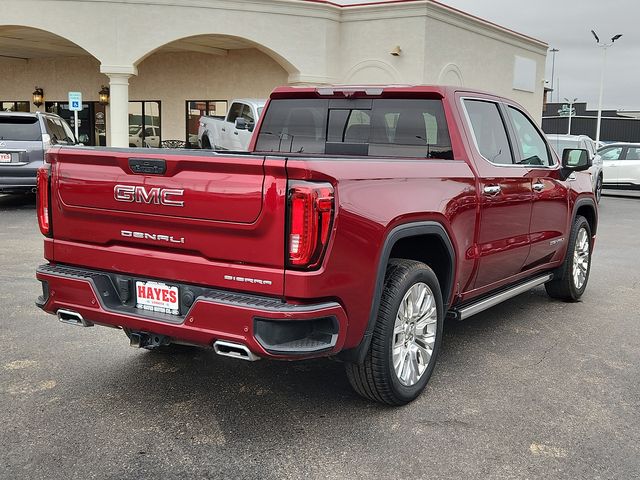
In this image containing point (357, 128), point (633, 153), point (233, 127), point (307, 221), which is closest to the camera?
point (307, 221)

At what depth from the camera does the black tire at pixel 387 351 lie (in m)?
3.84

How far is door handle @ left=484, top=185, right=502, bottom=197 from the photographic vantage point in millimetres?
4812

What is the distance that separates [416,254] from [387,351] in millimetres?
896

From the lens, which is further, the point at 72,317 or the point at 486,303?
the point at 486,303

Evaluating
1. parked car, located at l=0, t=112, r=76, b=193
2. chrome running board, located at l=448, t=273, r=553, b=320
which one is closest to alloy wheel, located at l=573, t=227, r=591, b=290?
chrome running board, located at l=448, t=273, r=553, b=320

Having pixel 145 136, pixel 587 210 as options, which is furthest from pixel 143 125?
pixel 587 210

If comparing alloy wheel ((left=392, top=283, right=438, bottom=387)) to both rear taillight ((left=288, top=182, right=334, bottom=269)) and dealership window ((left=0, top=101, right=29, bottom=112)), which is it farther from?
dealership window ((left=0, top=101, right=29, bottom=112))

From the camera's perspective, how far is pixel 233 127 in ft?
56.4

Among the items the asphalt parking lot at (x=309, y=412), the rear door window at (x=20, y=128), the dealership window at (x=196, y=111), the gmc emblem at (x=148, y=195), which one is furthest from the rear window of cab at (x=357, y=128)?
the dealership window at (x=196, y=111)

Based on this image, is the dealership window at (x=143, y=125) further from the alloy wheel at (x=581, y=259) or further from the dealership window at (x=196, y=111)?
the alloy wheel at (x=581, y=259)

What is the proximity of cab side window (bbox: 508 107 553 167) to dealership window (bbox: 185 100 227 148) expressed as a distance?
2008 centimetres

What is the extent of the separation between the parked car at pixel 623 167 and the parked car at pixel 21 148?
1634 centimetres

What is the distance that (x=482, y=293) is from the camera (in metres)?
5.14

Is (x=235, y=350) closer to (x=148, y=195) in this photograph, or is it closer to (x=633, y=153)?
(x=148, y=195)
